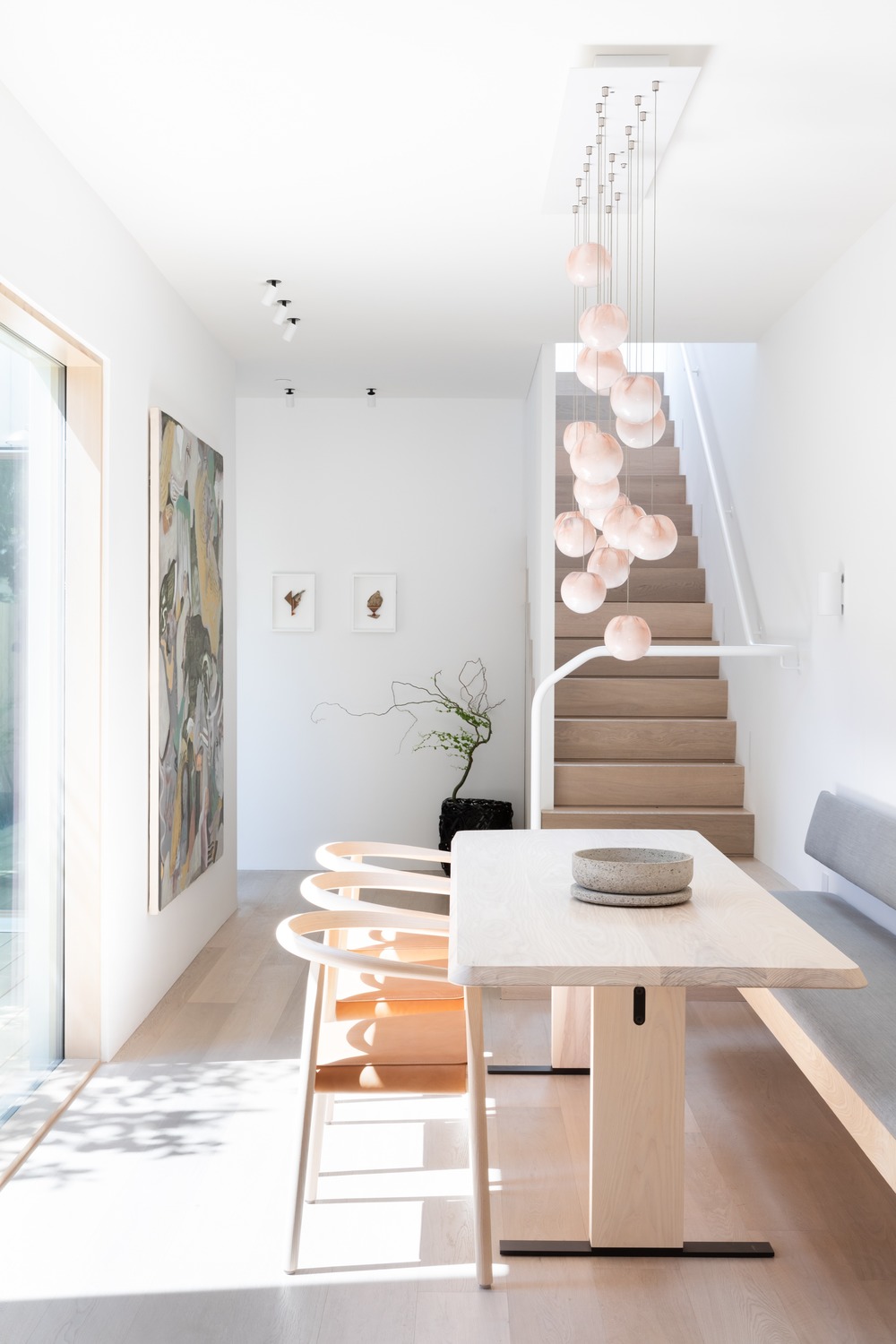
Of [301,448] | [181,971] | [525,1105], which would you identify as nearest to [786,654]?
[525,1105]

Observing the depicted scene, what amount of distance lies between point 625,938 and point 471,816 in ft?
12.0

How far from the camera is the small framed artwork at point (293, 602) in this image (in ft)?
20.5

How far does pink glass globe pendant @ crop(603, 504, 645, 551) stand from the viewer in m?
2.31

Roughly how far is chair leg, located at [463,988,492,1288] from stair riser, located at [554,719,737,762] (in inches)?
123

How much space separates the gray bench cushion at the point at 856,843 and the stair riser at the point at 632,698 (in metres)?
1.72

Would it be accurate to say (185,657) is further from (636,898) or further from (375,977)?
(636,898)

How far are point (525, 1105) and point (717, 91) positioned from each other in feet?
8.77

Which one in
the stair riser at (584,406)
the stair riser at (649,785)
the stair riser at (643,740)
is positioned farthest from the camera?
the stair riser at (584,406)

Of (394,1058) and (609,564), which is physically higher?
(609,564)

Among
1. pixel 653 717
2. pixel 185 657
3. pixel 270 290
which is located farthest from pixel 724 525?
pixel 185 657

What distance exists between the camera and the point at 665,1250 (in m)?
2.32

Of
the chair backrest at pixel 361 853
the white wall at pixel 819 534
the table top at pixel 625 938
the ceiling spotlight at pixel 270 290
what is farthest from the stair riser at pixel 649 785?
the ceiling spotlight at pixel 270 290

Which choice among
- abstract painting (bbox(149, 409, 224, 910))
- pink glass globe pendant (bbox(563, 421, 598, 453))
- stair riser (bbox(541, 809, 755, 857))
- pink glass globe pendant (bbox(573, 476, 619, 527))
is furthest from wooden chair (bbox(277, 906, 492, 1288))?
stair riser (bbox(541, 809, 755, 857))

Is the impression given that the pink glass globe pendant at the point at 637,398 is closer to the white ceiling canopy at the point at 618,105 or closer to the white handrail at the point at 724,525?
the white ceiling canopy at the point at 618,105
